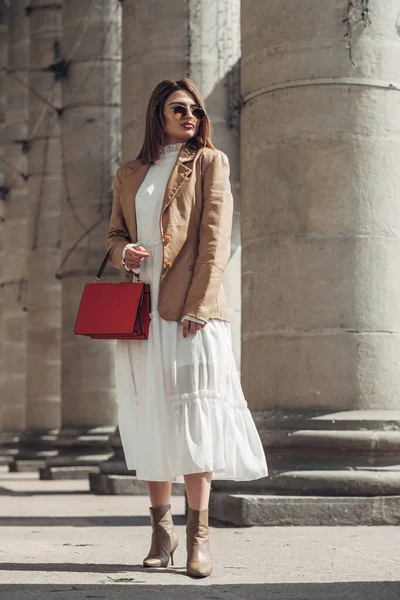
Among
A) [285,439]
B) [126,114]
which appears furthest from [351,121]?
[126,114]

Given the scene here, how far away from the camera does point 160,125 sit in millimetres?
7535

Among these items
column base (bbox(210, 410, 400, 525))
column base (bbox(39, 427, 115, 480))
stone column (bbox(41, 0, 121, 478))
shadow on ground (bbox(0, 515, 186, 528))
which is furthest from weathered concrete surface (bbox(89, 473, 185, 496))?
column base (bbox(210, 410, 400, 525))

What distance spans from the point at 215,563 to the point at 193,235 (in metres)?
1.77

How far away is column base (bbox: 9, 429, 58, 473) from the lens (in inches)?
942

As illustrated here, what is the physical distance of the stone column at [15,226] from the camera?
1158 inches

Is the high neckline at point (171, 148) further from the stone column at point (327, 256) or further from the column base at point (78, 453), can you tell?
the column base at point (78, 453)

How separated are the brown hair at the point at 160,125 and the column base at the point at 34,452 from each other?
654 inches

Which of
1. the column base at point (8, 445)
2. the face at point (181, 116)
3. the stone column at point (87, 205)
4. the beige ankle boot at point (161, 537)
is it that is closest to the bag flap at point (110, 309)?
the face at point (181, 116)

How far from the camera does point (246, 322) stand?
10.4 metres

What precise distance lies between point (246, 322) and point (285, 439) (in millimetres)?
996

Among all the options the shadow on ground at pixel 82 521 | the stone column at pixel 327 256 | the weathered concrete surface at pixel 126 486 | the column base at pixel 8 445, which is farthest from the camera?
the column base at pixel 8 445

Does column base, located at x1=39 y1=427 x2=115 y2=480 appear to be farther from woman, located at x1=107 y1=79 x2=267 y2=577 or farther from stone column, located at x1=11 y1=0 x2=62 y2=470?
woman, located at x1=107 y1=79 x2=267 y2=577

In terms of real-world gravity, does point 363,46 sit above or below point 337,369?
above

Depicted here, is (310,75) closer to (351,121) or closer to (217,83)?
(351,121)
